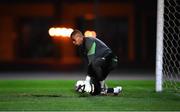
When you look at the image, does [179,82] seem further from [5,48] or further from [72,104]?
[5,48]

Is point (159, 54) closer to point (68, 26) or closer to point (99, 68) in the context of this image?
point (99, 68)

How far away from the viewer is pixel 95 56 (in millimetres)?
12211

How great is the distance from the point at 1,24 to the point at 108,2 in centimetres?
515

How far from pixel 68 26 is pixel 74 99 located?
55.5 feet

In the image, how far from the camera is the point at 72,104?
10.9m

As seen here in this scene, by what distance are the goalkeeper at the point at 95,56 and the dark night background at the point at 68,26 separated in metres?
15.1

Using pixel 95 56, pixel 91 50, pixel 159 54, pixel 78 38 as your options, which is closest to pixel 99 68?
pixel 95 56

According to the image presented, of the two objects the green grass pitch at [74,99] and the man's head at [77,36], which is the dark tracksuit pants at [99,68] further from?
the man's head at [77,36]

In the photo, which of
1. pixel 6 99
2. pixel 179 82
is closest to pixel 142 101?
pixel 6 99

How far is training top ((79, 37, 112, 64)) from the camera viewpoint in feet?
39.9

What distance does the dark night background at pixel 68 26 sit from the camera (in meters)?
28.2

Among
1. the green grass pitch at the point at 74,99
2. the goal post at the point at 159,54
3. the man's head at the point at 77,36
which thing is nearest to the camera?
the green grass pitch at the point at 74,99

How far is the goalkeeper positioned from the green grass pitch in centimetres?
44

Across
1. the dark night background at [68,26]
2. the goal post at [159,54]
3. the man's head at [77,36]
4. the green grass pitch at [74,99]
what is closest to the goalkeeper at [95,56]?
the man's head at [77,36]
